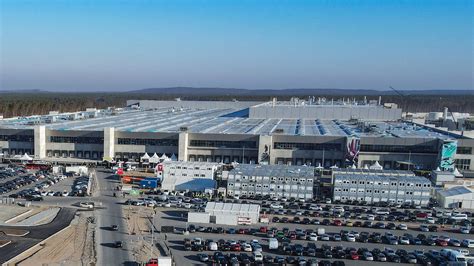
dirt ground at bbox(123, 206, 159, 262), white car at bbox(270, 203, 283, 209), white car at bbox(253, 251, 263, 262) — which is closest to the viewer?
white car at bbox(253, 251, 263, 262)

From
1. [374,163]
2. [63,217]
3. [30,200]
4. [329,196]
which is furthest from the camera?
[374,163]

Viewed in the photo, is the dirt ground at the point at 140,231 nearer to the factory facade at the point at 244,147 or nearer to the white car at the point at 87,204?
the white car at the point at 87,204

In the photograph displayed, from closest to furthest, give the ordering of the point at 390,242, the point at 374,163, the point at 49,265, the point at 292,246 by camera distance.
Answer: the point at 49,265 < the point at 292,246 < the point at 390,242 < the point at 374,163

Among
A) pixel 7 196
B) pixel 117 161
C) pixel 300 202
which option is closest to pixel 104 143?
pixel 117 161

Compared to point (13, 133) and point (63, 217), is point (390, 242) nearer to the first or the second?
point (63, 217)

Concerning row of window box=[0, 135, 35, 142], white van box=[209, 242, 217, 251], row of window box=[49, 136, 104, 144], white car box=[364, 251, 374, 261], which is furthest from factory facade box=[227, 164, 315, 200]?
row of window box=[0, 135, 35, 142]

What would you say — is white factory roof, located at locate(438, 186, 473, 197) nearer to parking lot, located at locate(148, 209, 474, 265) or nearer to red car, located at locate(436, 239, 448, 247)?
parking lot, located at locate(148, 209, 474, 265)

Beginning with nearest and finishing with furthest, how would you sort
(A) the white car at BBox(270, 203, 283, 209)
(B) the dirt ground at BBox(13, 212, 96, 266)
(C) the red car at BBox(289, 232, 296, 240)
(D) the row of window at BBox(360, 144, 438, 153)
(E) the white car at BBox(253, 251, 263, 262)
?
(B) the dirt ground at BBox(13, 212, 96, 266), (E) the white car at BBox(253, 251, 263, 262), (C) the red car at BBox(289, 232, 296, 240), (A) the white car at BBox(270, 203, 283, 209), (D) the row of window at BBox(360, 144, 438, 153)
